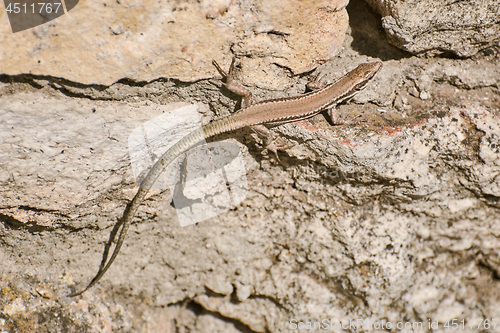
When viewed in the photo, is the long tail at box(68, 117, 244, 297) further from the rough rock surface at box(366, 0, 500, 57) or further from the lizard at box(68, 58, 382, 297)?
the rough rock surface at box(366, 0, 500, 57)

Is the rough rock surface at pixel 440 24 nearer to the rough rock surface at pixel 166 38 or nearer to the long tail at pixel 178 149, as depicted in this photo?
the rough rock surface at pixel 166 38

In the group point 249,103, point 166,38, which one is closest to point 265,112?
point 249,103

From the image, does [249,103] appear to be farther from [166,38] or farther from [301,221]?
[301,221]

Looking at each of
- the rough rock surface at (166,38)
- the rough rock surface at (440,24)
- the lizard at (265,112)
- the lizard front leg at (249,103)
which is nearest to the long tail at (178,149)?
the lizard at (265,112)

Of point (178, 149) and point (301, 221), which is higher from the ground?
point (178, 149)

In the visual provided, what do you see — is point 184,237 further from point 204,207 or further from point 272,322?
point 272,322

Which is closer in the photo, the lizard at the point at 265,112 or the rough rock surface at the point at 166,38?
the rough rock surface at the point at 166,38

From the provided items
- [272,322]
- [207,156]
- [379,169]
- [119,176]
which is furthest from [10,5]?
[272,322]
